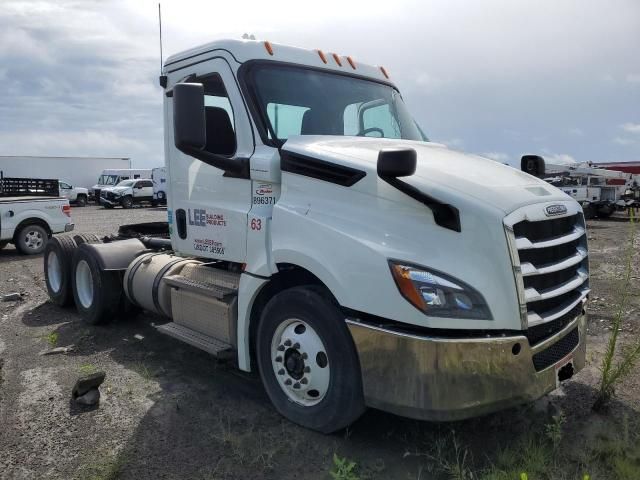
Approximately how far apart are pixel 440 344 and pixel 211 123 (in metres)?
2.54

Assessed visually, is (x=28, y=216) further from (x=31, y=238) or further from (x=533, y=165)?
(x=533, y=165)

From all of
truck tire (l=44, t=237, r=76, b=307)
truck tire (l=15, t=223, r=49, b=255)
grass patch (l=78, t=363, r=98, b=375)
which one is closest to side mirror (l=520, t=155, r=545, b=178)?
grass patch (l=78, t=363, r=98, b=375)

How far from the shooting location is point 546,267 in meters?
3.34

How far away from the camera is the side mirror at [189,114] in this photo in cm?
372

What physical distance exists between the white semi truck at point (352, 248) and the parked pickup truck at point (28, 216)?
375 inches

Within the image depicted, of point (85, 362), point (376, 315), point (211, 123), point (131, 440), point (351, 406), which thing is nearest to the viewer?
point (376, 315)

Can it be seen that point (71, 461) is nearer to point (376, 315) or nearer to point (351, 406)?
point (351, 406)

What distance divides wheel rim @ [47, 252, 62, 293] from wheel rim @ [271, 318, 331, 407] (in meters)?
4.91

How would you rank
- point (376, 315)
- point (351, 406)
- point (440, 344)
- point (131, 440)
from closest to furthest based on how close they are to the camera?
point (440, 344), point (376, 315), point (351, 406), point (131, 440)

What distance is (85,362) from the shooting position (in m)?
5.46

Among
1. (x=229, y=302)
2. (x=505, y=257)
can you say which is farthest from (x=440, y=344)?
(x=229, y=302)

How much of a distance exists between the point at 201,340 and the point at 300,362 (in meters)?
1.26

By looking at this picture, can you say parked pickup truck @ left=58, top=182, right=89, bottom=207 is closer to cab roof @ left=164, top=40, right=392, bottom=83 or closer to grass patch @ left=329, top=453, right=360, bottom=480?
cab roof @ left=164, top=40, right=392, bottom=83

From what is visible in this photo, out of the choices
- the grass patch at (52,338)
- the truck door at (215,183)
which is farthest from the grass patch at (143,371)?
the grass patch at (52,338)
